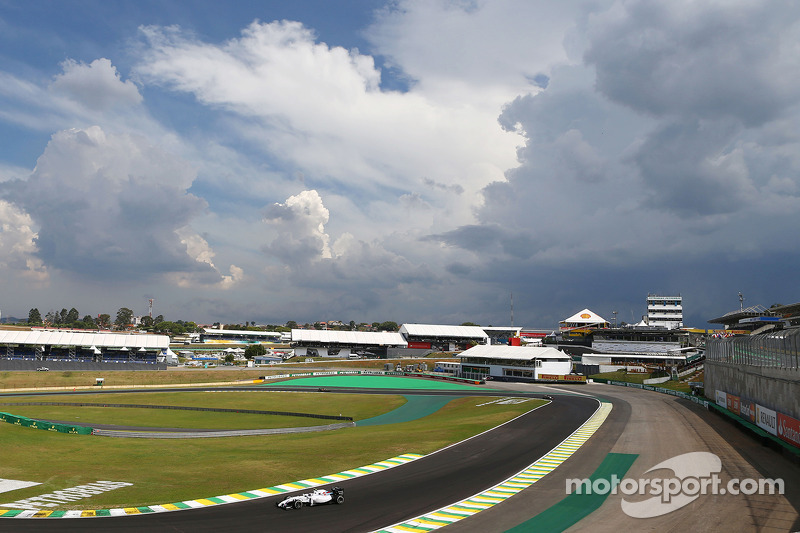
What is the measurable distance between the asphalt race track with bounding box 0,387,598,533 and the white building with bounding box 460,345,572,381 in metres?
77.3

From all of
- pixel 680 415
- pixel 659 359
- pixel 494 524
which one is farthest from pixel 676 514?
pixel 659 359

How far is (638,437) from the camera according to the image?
139 feet

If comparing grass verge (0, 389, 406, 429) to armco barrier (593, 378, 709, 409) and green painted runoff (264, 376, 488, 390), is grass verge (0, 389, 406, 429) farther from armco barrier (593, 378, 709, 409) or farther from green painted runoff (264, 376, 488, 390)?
armco barrier (593, 378, 709, 409)

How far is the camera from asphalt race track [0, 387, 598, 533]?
22359mm

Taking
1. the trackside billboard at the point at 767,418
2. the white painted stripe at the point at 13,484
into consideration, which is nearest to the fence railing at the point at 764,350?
the trackside billboard at the point at 767,418

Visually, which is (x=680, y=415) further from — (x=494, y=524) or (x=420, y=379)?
(x=420, y=379)

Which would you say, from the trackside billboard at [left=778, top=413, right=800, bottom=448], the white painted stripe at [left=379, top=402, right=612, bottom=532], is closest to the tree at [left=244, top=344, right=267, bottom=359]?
the white painted stripe at [left=379, top=402, right=612, bottom=532]

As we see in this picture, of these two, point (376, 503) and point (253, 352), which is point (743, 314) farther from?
point (253, 352)

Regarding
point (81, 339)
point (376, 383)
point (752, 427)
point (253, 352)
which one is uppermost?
point (81, 339)

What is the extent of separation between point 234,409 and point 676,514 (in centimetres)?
6771

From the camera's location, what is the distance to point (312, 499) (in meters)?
24.8

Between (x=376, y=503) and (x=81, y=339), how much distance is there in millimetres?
146258

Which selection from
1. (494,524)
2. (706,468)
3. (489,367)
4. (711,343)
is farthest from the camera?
(489,367)

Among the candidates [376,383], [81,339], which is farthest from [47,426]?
[81,339]
